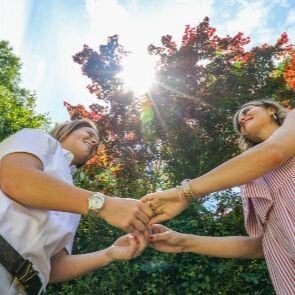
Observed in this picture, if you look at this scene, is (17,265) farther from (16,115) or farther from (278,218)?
(16,115)

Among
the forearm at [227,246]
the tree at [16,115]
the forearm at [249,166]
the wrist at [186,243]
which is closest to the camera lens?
the forearm at [249,166]

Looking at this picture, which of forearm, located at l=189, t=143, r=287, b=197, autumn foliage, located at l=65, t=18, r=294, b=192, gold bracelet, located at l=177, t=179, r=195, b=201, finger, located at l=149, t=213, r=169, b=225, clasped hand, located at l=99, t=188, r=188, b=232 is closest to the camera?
clasped hand, located at l=99, t=188, r=188, b=232

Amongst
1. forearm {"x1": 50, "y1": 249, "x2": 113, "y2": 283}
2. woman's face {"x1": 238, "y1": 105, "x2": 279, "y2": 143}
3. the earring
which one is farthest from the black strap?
the earring

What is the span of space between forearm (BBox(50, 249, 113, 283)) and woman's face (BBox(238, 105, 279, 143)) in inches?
47.5

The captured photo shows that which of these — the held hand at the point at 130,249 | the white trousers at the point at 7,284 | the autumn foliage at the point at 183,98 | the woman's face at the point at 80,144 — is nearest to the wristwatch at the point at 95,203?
the white trousers at the point at 7,284

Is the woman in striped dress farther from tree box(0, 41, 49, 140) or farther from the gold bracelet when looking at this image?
tree box(0, 41, 49, 140)

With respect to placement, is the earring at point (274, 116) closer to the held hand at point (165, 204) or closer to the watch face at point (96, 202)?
the held hand at point (165, 204)

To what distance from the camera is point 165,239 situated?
2.64 metres

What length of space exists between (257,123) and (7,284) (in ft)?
5.83

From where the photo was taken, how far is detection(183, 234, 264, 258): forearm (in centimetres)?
256

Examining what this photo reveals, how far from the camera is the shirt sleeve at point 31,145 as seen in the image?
1.87m

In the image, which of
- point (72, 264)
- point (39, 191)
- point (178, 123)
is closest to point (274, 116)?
point (72, 264)

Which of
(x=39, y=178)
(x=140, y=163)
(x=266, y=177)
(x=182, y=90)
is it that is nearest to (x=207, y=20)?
(x=182, y=90)

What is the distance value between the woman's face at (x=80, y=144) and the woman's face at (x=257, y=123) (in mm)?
1012
